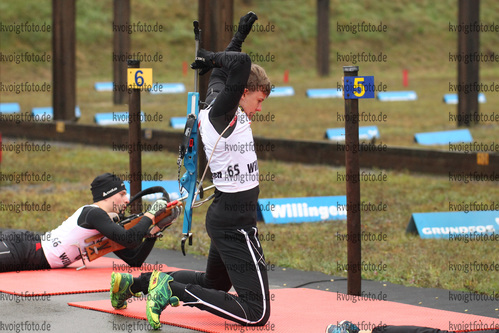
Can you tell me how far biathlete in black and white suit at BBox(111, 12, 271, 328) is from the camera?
638 cm

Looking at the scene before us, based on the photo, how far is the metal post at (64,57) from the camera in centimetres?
2303

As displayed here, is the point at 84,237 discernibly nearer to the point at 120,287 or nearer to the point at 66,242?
the point at 66,242

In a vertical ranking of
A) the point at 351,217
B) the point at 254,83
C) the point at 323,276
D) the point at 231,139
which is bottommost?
the point at 323,276

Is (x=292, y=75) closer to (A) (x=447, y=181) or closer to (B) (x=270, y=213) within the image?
(A) (x=447, y=181)

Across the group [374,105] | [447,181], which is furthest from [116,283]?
[374,105]

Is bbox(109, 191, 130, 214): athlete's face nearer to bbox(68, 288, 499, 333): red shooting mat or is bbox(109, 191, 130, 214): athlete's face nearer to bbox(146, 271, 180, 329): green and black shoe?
bbox(68, 288, 499, 333): red shooting mat

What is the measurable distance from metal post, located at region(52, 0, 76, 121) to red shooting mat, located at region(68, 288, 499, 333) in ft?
54.3

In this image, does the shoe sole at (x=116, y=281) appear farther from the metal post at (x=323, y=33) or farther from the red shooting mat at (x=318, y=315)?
the metal post at (x=323, y=33)

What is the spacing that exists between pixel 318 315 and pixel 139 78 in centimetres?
437

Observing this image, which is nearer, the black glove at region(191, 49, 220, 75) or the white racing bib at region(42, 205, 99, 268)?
the black glove at region(191, 49, 220, 75)

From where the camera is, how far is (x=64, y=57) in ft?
76.1

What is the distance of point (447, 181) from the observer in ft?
50.4

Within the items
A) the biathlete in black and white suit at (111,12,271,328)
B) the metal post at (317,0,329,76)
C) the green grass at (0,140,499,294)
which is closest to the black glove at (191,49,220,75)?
Answer: the biathlete in black and white suit at (111,12,271,328)

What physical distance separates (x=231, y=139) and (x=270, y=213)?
5.62 metres
